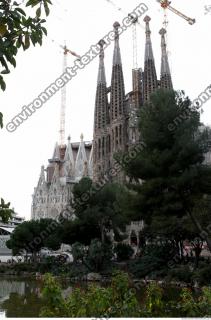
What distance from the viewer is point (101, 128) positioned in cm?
6994

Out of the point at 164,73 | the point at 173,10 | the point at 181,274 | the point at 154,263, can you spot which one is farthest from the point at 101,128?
the point at 181,274

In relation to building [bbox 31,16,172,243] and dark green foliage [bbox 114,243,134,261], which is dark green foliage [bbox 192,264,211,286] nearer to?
dark green foliage [bbox 114,243,134,261]

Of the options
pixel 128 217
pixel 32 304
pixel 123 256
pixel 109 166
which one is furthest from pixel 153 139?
pixel 109 166

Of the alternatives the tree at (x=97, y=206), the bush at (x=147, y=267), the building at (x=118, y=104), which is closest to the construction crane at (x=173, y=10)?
the building at (x=118, y=104)

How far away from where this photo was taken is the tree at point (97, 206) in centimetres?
3125

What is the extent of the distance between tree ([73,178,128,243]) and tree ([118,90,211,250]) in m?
12.3

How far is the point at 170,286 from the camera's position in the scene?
66.9 feet

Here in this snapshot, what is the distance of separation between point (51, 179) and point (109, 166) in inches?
1306

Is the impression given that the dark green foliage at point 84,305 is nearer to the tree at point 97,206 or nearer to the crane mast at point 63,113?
the tree at point 97,206

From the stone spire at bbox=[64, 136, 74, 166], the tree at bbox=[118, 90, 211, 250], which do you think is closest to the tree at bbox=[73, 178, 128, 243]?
the tree at bbox=[118, 90, 211, 250]

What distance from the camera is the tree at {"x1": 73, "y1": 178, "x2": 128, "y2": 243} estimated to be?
31250 millimetres

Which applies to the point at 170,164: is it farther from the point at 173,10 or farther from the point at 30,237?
the point at 173,10

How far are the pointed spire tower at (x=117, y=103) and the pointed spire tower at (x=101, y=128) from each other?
6.22 feet

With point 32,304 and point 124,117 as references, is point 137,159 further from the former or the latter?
point 124,117
